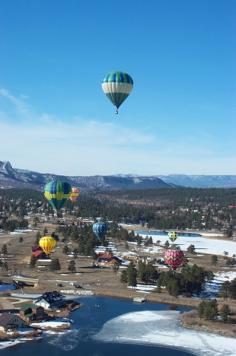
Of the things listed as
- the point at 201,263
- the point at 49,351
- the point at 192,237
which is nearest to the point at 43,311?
the point at 49,351

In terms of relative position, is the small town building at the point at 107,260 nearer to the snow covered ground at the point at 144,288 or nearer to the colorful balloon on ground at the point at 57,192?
the colorful balloon on ground at the point at 57,192

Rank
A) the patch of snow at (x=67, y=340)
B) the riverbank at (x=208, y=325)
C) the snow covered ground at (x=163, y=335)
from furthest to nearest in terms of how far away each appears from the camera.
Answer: the riverbank at (x=208, y=325), the snow covered ground at (x=163, y=335), the patch of snow at (x=67, y=340)

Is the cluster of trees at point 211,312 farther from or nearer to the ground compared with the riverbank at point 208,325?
farther from the ground

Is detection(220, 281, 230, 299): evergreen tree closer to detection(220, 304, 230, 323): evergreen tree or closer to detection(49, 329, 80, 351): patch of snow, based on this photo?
detection(220, 304, 230, 323): evergreen tree

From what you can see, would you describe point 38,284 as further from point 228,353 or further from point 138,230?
point 138,230

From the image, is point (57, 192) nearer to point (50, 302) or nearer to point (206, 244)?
point (50, 302)

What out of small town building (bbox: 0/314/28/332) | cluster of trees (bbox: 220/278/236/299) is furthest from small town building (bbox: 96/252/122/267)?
small town building (bbox: 0/314/28/332)

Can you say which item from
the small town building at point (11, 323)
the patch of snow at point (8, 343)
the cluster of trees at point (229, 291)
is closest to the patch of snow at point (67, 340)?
the patch of snow at point (8, 343)
